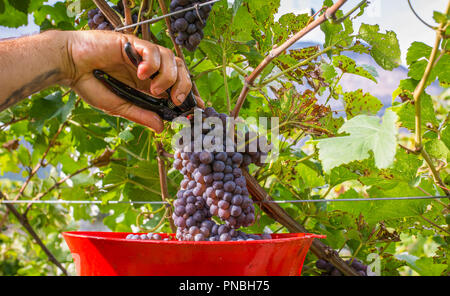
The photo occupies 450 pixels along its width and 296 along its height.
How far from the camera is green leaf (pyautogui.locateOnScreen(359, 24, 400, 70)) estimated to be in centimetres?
74

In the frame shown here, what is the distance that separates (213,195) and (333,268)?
42 cm

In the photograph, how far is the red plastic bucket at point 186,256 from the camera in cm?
54

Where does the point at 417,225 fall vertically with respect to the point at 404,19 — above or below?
below

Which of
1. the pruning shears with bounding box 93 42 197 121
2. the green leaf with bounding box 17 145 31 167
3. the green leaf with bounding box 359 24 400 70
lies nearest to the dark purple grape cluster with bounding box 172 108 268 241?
the pruning shears with bounding box 93 42 197 121

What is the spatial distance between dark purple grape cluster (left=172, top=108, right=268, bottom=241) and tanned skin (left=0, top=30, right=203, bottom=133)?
0.10 metres

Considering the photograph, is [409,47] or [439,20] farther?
[409,47]

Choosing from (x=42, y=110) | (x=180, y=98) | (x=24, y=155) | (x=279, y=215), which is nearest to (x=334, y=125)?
(x=279, y=215)

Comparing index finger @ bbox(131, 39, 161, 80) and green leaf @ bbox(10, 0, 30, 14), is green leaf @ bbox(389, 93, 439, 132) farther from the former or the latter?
green leaf @ bbox(10, 0, 30, 14)

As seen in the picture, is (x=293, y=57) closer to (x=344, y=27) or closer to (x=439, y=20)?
(x=344, y=27)

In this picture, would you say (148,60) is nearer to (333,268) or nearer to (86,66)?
(86,66)

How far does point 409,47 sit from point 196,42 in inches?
14.3

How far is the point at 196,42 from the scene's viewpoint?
751mm

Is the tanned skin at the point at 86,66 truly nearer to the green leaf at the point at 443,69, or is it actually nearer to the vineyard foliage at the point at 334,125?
the vineyard foliage at the point at 334,125
